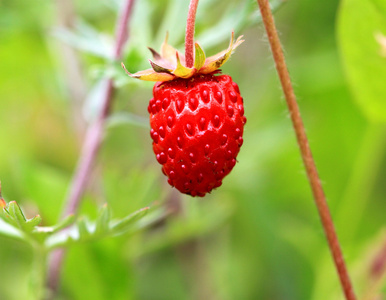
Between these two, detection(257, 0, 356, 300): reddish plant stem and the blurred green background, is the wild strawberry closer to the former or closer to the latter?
detection(257, 0, 356, 300): reddish plant stem

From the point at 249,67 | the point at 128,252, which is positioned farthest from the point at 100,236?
the point at 249,67

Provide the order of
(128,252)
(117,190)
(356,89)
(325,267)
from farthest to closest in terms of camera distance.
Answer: (325,267)
(128,252)
(117,190)
(356,89)

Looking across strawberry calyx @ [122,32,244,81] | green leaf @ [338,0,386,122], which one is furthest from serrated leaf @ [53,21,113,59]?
green leaf @ [338,0,386,122]

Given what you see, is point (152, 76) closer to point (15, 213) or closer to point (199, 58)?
point (199, 58)

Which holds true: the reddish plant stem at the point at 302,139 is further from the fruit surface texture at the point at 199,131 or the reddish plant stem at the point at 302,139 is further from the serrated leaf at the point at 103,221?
the serrated leaf at the point at 103,221

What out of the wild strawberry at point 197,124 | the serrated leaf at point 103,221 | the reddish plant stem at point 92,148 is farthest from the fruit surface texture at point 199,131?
the reddish plant stem at point 92,148

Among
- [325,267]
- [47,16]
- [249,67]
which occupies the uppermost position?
[47,16]

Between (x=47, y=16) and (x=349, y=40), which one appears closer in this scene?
(x=349, y=40)

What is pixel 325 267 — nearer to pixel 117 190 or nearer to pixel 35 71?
pixel 117 190
